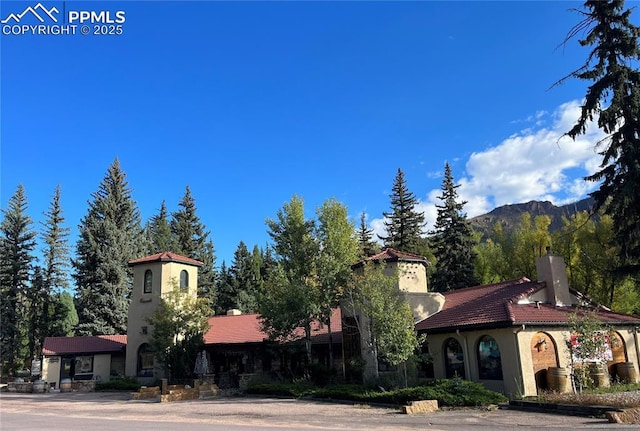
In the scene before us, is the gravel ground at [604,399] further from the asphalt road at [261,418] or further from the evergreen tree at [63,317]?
the evergreen tree at [63,317]

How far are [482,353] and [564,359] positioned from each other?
10.1 feet

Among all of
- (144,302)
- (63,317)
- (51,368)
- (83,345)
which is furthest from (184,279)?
(63,317)

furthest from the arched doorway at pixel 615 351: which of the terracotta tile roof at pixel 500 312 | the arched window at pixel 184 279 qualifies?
the arched window at pixel 184 279

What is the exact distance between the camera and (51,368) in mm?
34188

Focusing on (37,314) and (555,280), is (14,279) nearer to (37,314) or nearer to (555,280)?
(37,314)

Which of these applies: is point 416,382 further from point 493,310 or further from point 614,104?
point 614,104

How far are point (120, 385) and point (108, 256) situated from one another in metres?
18.6

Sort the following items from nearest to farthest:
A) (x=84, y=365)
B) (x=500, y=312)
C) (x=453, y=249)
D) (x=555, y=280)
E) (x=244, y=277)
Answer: (x=500, y=312)
(x=555, y=280)
(x=84, y=365)
(x=453, y=249)
(x=244, y=277)

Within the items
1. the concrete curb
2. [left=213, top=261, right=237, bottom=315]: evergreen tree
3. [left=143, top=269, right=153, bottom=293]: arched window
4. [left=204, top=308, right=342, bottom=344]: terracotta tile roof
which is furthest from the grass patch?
[left=213, top=261, right=237, bottom=315]: evergreen tree

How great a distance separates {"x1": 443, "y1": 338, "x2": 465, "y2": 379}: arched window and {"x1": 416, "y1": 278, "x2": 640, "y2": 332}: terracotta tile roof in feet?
2.71

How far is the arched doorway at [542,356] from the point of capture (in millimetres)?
18938

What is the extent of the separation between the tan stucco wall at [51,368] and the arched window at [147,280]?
842cm

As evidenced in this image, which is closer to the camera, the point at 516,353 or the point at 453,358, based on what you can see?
the point at 516,353

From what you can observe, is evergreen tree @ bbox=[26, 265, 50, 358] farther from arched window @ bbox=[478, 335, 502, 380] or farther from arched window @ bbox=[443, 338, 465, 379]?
arched window @ bbox=[478, 335, 502, 380]
